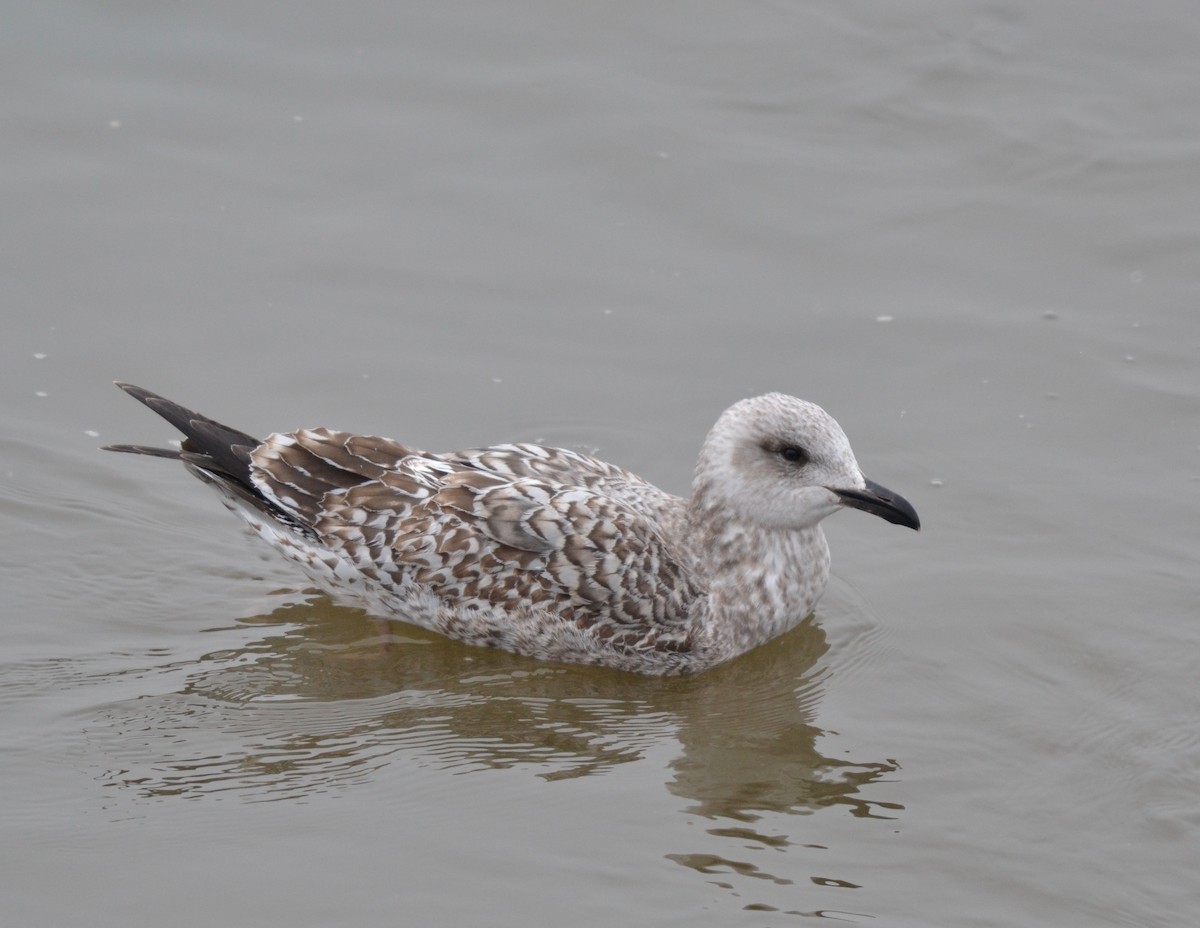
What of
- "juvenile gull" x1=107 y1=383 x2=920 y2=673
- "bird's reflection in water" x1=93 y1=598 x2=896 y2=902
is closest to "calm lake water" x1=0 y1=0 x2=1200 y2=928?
"bird's reflection in water" x1=93 y1=598 x2=896 y2=902

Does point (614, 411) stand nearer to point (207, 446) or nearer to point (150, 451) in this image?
point (207, 446)

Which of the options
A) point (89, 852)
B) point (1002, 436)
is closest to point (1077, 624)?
point (1002, 436)

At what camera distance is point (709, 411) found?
27.3 ft

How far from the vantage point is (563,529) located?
6930mm

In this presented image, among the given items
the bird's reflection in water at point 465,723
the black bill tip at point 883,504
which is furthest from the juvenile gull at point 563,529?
the bird's reflection in water at point 465,723

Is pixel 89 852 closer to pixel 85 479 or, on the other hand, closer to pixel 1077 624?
pixel 85 479

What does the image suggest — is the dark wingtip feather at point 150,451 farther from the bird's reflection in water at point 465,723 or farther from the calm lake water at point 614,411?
the bird's reflection in water at point 465,723

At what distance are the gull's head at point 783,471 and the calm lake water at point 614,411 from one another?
1.83 feet

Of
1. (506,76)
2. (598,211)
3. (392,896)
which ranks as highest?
(506,76)

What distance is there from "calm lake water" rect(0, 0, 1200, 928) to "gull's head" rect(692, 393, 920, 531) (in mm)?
558

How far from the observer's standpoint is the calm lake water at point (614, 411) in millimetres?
5523

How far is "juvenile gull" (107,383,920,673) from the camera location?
6883 mm

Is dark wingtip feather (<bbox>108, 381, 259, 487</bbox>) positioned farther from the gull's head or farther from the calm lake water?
the gull's head

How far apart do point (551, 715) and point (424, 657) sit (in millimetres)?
756
